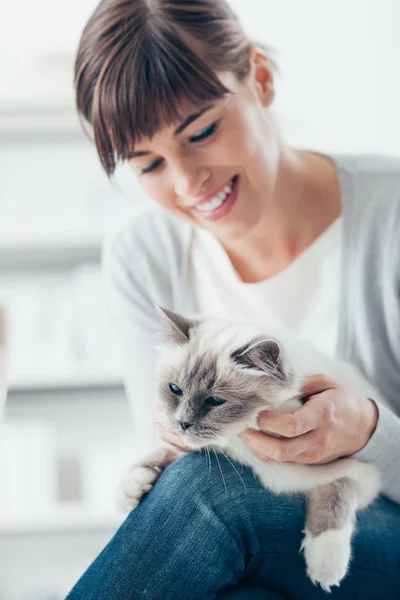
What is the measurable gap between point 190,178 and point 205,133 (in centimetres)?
7

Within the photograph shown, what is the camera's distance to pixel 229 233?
1078mm

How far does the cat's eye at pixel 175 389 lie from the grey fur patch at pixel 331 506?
9.5 inches

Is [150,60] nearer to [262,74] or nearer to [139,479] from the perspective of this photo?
[262,74]

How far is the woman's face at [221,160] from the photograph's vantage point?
974 millimetres

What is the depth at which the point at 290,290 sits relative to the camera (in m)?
1.14

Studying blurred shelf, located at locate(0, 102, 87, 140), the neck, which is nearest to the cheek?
the neck

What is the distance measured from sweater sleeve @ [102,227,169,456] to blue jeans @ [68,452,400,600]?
29 cm

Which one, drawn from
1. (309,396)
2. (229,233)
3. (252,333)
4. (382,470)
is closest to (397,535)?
(382,470)

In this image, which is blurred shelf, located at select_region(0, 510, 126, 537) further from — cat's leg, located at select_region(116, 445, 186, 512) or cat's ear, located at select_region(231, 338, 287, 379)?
cat's ear, located at select_region(231, 338, 287, 379)

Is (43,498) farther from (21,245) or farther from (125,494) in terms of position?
(125,494)

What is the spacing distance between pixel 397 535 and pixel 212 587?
0.28m

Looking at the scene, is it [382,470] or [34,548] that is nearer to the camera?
[382,470]

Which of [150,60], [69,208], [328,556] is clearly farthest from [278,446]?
[69,208]

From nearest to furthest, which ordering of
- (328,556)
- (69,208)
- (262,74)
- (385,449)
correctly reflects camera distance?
(328,556), (385,449), (262,74), (69,208)
